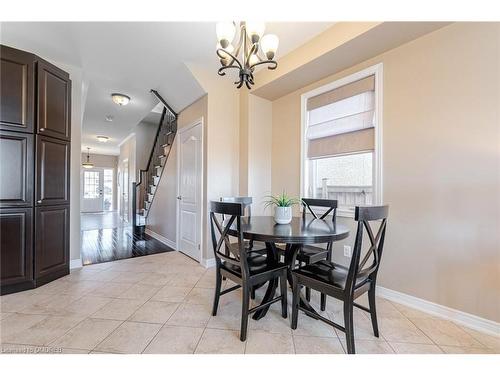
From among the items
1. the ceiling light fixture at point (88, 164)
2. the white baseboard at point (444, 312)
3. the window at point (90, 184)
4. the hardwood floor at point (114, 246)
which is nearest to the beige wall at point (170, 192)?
the hardwood floor at point (114, 246)

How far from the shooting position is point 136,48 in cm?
272

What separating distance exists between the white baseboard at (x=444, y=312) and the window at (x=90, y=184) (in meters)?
11.3

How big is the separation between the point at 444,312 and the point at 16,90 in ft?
14.8

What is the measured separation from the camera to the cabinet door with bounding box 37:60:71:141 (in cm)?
244

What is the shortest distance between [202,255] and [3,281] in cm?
204

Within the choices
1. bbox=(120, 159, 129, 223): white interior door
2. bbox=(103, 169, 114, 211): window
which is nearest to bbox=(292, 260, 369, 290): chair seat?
bbox=(120, 159, 129, 223): white interior door

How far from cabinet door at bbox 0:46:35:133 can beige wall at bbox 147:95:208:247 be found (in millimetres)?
1877

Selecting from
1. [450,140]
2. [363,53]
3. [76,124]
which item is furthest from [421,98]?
[76,124]

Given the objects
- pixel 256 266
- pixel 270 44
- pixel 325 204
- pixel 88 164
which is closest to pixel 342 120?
pixel 325 204

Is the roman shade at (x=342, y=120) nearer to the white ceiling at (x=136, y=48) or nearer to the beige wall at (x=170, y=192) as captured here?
the white ceiling at (x=136, y=48)

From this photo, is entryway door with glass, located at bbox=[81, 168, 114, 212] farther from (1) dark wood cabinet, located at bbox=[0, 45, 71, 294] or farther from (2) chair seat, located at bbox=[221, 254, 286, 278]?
(2) chair seat, located at bbox=[221, 254, 286, 278]

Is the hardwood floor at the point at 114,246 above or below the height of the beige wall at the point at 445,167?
below

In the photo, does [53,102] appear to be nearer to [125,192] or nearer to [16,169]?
[16,169]

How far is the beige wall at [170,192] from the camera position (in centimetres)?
357
